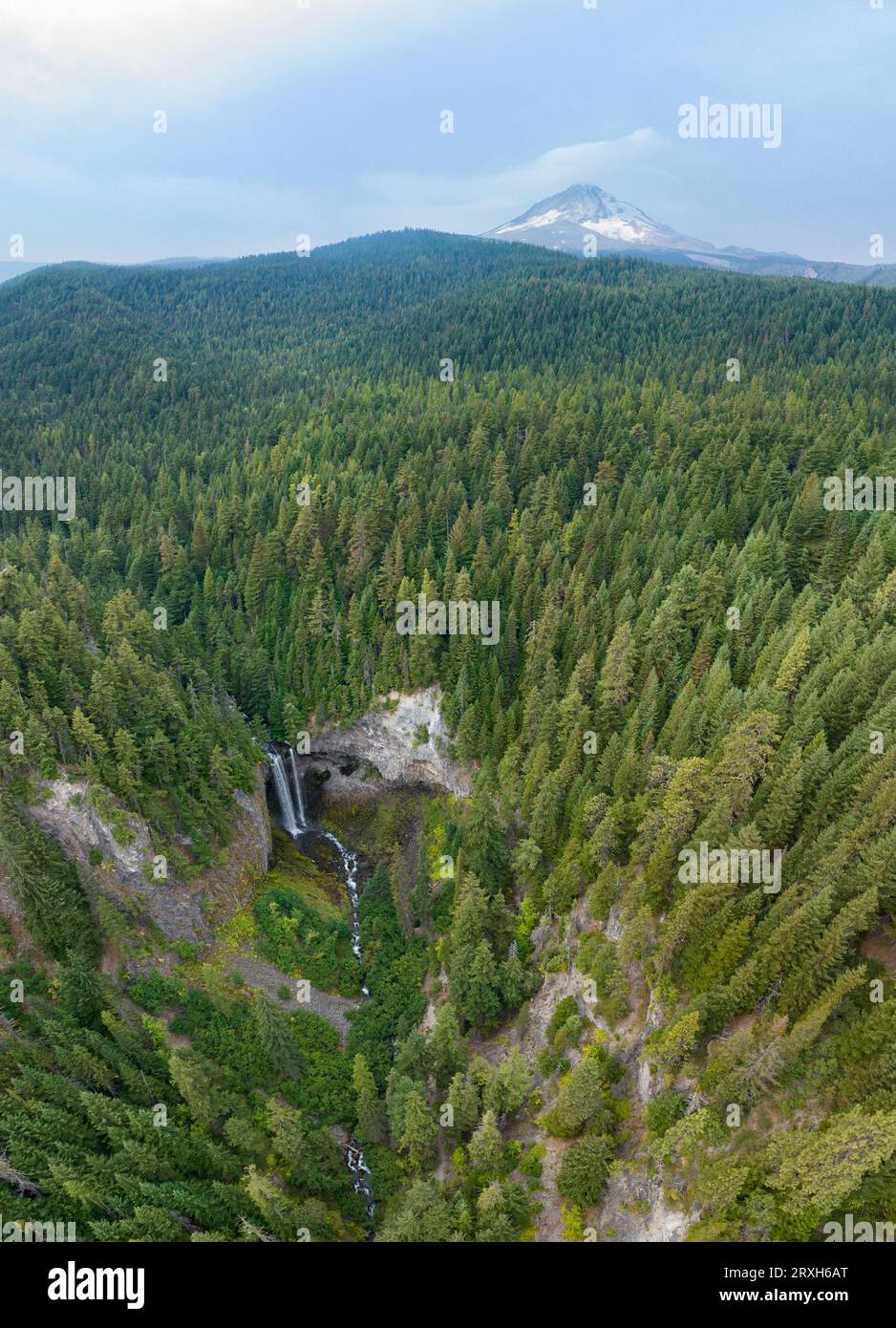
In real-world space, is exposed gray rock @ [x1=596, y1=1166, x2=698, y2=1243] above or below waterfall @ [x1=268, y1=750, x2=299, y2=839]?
below

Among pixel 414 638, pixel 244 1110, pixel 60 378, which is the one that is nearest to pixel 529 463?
pixel 414 638

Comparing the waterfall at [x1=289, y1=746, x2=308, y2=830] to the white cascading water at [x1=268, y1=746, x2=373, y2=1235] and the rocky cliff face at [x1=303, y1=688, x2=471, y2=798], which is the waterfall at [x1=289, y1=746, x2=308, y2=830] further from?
the rocky cliff face at [x1=303, y1=688, x2=471, y2=798]

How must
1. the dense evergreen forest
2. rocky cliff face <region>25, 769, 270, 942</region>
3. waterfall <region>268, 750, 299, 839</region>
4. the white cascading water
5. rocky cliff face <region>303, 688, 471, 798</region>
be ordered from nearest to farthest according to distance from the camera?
the dense evergreen forest → rocky cliff face <region>25, 769, 270, 942</region> → the white cascading water → rocky cliff face <region>303, 688, 471, 798</region> → waterfall <region>268, 750, 299, 839</region>

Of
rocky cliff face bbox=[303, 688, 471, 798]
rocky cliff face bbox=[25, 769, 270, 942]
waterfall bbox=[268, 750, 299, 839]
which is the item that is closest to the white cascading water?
waterfall bbox=[268, 750, 299, 839]

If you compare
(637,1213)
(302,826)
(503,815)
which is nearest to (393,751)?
(302,826)

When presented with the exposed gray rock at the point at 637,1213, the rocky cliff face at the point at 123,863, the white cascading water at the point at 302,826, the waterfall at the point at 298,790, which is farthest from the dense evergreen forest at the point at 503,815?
the waterfall at the point at 298,790

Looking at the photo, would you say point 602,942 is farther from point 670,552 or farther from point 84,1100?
point 670,552
